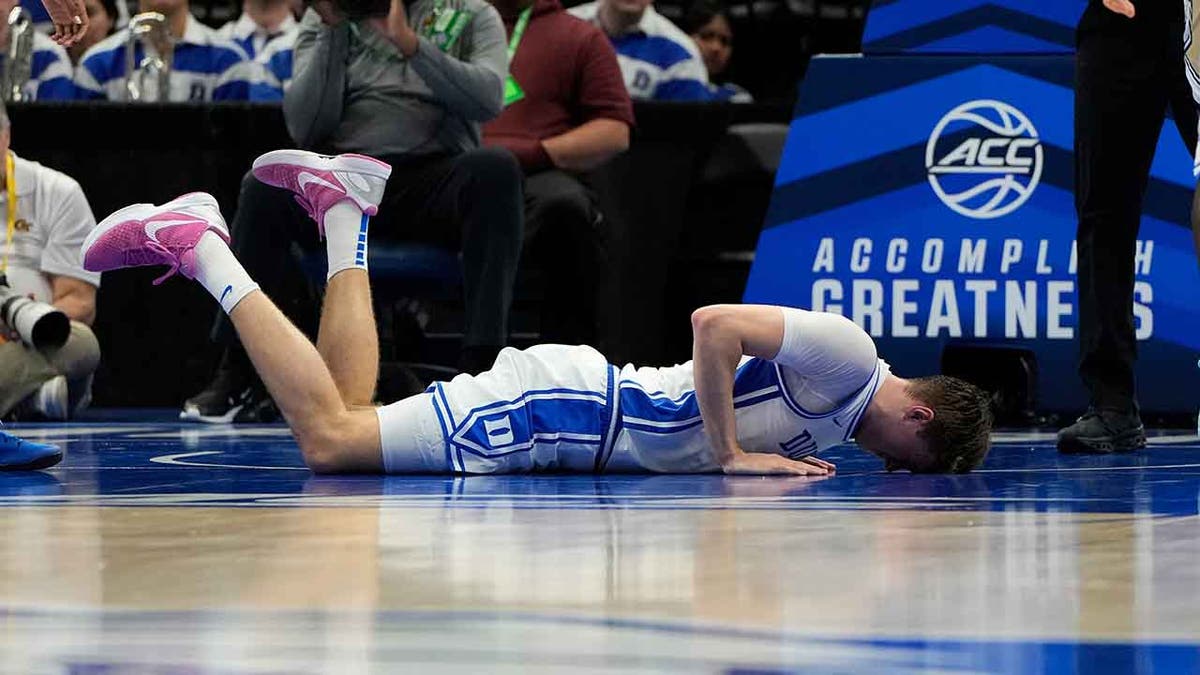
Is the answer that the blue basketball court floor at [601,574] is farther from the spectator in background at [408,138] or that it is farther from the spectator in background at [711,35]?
the spectator in background at [711,35]

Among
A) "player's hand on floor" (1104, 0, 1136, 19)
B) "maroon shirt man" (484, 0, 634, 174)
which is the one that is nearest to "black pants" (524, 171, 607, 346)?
"maroon shirt man" (484, 0, 634, 174)

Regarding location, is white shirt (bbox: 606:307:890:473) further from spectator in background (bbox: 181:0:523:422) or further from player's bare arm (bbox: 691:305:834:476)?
spectator in background (bbox: 181:0:523:422)

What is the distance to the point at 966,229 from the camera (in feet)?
21.2

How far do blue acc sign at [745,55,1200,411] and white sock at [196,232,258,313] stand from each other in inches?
96.4

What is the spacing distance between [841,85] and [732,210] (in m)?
1.18

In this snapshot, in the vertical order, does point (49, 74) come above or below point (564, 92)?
above

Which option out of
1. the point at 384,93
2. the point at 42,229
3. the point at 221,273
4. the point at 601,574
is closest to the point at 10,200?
the point at 42,229

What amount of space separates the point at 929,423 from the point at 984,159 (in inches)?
90.6

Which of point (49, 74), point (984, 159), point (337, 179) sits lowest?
point (337, 179)

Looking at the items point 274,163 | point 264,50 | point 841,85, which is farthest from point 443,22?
point 264,50

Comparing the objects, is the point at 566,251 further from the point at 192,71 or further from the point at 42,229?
the point at 192,71

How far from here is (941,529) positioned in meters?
3.31

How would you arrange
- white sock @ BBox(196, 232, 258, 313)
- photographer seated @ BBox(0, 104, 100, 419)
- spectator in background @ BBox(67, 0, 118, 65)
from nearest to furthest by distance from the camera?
white sock @ BBox(196, 232, 258, 313) → photographer seated @ BBox(0, 104, 100, 419) → spectator in background @ BBox(67, 0, 118, 65)

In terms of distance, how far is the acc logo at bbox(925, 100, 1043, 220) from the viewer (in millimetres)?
6445
